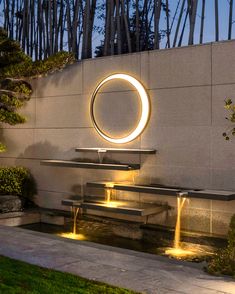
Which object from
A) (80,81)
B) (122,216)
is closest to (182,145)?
(122,216)

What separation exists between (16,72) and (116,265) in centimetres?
637

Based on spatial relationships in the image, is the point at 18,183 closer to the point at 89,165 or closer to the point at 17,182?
the point at 17,182

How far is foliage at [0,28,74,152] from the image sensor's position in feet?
35.1

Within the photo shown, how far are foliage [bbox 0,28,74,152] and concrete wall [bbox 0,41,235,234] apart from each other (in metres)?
0.34

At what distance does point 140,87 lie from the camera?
30.7 ft

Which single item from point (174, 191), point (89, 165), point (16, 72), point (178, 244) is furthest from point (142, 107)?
point (16, 72)

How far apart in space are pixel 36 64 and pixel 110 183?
355 cm

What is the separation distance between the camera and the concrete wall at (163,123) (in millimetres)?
8430

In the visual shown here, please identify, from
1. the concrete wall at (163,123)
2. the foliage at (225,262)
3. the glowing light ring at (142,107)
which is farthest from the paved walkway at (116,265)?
the glowing light ring at (142,107)

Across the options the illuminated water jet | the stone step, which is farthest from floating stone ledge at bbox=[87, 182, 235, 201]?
the stone step

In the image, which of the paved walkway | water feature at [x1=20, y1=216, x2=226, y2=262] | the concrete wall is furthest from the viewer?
the concrete wall

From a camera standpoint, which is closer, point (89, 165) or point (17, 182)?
point (89, 165)

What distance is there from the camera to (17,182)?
11164 mm

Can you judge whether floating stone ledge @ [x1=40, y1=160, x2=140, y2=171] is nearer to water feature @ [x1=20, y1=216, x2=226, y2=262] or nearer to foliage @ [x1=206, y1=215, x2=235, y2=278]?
water feature @ [x1=20, y1=216, x2=226, y2=262]
